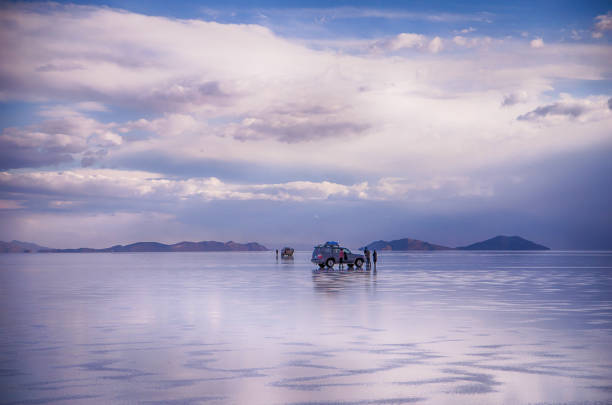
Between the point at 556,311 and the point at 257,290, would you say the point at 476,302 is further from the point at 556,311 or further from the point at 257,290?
the point at 257,290

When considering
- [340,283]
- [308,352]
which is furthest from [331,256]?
[308,352]

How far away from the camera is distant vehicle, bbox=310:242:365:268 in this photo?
55219 millimetres

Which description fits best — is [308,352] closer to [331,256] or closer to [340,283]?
[340,283]

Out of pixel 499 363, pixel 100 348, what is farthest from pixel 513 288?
pixel 100 348

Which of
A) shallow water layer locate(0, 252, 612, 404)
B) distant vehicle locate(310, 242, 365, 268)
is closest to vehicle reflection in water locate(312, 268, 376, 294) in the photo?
shallow water layer locate(0, 252, 612, 404)

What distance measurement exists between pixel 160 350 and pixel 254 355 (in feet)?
6.56

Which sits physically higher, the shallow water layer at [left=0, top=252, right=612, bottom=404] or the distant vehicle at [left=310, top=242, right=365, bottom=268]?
the distant vehicle at [left=310, top=242, right=365, bottom=268]

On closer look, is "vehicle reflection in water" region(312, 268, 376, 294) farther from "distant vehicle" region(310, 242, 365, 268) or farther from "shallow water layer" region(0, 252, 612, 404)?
"distant vehicle" region(310, 242, 365, 268)

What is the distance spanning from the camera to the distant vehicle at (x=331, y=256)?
55219 millimetres

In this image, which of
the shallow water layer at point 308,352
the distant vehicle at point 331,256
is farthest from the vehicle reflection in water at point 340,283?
the distant vehicle at point 331,256

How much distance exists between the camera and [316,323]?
16.4 m

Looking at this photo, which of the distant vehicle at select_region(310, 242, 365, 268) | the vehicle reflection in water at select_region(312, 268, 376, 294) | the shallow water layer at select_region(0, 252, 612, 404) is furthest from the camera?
the distant vehicle at select_region(310, 242, 365, 268)

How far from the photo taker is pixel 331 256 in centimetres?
5550

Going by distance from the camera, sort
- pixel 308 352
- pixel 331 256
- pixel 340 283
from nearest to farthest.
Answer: pixel 308 352, pixel 340 283, pixel 331 256
